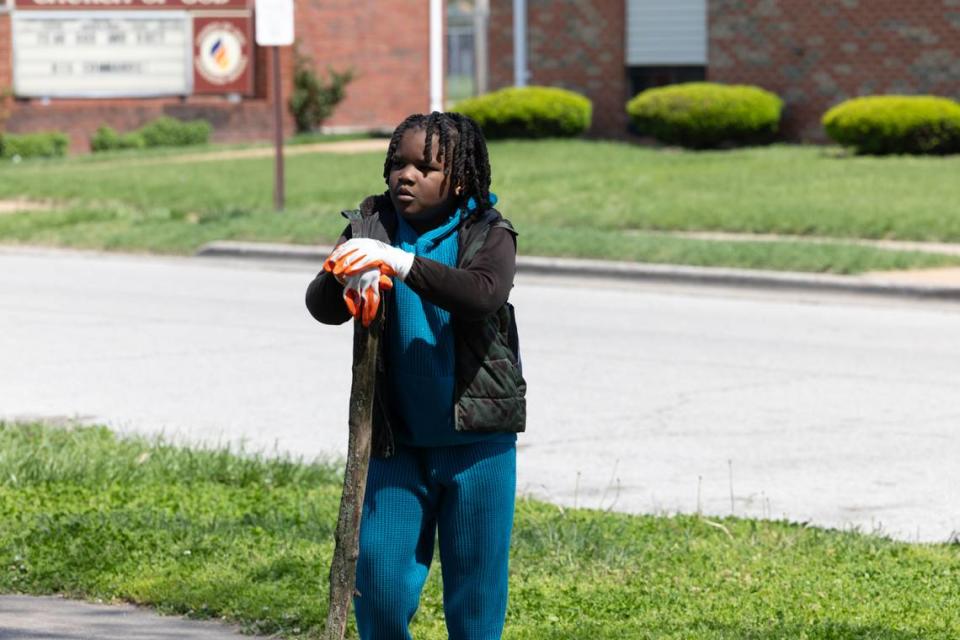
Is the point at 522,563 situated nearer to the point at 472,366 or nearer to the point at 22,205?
the point at 472,366

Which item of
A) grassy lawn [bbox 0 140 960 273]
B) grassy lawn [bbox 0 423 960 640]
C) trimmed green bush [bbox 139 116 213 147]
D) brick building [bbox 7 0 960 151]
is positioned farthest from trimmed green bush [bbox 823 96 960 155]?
grassy lawn [bbox 0 423 960 640]

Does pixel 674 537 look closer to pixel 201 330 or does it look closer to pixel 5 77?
pixel 201 330

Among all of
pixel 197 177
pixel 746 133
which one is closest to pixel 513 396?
pixel 197 177

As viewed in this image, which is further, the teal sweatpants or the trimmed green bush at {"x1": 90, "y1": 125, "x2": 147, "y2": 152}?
the trimmed green bush at {"x1": 90, "y1": 125, "x2": 147, "y2": 152}

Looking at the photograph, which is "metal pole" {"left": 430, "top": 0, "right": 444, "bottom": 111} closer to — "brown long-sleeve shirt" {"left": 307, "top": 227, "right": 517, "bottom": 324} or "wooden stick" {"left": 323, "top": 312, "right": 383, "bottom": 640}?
"brown long-sleeve shirt" {"left": 307, "top": 227, "right": 517, "bottom": 324}

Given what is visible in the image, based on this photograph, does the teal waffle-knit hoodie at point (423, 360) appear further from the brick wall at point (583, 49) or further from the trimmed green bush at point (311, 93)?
the trimmed green bush at point (311, 93)

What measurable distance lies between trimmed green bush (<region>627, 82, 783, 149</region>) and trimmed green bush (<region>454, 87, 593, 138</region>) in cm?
144

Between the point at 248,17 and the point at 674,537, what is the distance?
111 feet

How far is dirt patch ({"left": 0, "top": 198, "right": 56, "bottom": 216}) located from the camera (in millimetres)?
23000

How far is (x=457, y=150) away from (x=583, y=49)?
102ft

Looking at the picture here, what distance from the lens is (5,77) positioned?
127 ft

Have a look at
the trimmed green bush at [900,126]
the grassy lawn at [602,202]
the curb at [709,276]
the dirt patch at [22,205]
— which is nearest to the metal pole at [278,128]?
the grassy lawn at [602,202]

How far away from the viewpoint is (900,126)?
89.0 feet

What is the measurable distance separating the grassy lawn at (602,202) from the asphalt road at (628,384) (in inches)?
53.0
